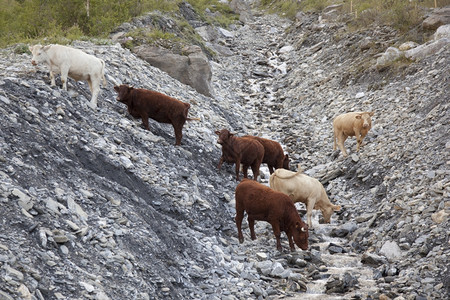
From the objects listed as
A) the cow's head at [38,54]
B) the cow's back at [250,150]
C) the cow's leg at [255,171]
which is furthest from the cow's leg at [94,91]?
the cow's leg at [255,171]

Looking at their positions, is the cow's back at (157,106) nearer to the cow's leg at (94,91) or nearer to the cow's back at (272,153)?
the cow's leg at (94,91)

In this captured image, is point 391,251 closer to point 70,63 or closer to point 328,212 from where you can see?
point 328,212

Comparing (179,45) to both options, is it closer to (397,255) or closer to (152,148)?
(152,148)

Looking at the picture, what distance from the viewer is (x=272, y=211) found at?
10359 mm

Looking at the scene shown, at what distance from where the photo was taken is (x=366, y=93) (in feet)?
64.3

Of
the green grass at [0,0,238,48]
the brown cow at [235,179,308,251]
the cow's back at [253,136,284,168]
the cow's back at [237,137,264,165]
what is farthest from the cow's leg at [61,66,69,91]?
the green grass at [0,0,238,48]

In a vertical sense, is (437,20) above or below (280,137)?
above

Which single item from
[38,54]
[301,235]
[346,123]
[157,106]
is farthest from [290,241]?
[38,54]

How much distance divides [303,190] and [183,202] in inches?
120

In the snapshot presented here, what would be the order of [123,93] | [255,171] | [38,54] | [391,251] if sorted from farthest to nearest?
[255,171], [123,93], [38,54], [391,251]

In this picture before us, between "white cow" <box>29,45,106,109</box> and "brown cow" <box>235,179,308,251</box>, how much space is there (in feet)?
13.9

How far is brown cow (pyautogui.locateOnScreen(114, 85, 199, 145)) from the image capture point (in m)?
13.0

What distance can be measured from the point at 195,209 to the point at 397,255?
4.00 meters

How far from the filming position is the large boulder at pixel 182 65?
758 inches
